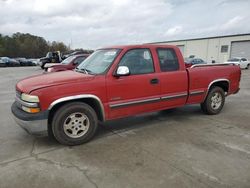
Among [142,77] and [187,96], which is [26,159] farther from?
[187,96]

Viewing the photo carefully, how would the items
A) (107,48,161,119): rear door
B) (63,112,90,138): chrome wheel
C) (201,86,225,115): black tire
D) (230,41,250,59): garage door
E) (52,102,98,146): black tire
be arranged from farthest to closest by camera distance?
(230,41,250,59): garage door → (201,86,225,115): black tire → (107,48,161,119): rear door → (63,112,90,138): chrome wheel → (52,102,98,146): black tire

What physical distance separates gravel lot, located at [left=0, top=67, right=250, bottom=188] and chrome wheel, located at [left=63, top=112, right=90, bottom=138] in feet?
0.87

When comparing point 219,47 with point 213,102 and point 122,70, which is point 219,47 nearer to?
point 213,102

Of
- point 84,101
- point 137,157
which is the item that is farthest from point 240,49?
point 137,157

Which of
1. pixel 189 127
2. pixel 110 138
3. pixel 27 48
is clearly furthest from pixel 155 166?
pixel 27 48

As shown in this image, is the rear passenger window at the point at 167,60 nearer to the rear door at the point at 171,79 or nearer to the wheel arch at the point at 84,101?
the rear door at the point at 171,79

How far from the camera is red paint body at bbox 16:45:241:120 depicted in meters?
3.89

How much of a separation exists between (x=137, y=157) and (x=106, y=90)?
4.48 feet

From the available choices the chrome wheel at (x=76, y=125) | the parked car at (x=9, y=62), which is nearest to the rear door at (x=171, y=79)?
the chrome wheel at (x=76, y=125)

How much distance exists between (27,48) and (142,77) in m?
75.0

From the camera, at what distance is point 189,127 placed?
511 cm

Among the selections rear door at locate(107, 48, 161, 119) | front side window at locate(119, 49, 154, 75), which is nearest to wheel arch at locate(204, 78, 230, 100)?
rear door at locate(107, 48, 161, 119)

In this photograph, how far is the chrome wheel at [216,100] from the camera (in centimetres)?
609

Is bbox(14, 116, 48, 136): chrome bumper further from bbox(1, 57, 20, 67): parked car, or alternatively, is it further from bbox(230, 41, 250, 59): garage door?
bbox(1, 57, 20, 67): parked car
